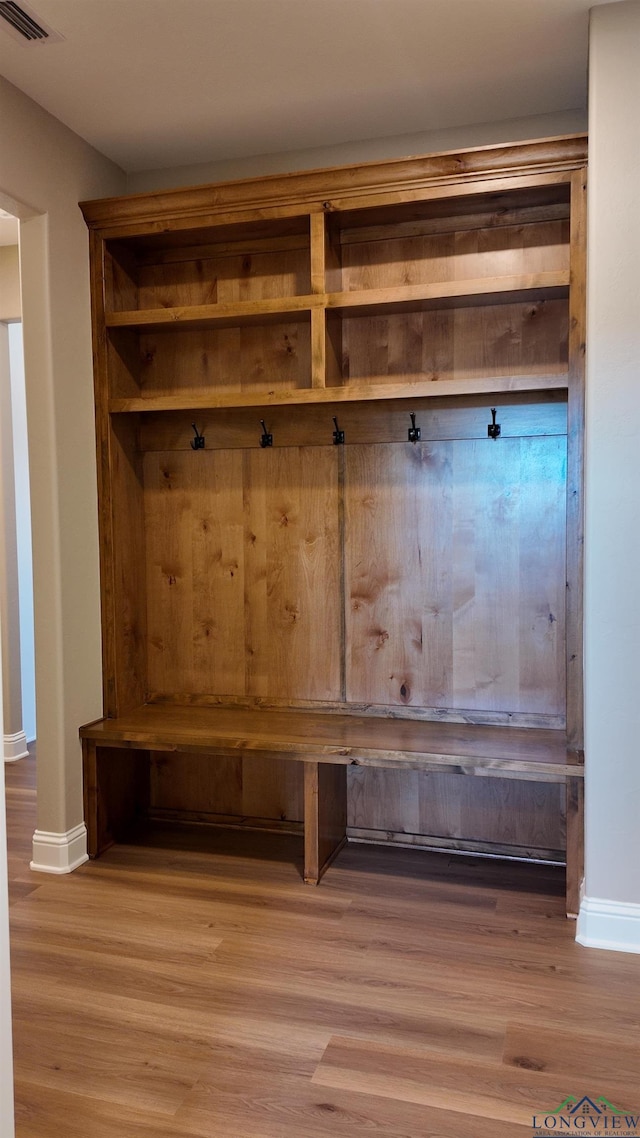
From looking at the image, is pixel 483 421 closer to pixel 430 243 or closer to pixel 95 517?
pixel 430 243

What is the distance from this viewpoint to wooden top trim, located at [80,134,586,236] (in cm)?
267

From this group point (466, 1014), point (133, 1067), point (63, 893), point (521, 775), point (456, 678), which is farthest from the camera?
point (456, 678)

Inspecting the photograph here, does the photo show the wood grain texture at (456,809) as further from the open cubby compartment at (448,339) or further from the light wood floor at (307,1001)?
the open cubby compartment at (448,339)

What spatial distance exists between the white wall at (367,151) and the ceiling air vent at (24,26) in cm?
87

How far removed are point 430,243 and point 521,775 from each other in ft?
6.47

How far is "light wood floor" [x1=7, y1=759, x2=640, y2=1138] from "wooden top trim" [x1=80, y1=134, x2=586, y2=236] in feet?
8.07

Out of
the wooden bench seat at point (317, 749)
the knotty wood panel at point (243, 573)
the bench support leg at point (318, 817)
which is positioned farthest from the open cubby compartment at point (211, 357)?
the bench support leg at point (318, 817)

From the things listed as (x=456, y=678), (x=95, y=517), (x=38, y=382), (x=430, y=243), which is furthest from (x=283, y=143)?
(x=456, y=678)

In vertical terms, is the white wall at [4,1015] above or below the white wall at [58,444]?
below

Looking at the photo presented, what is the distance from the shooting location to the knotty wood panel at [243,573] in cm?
329

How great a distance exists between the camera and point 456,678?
3.14 metres

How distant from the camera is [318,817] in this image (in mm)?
2939

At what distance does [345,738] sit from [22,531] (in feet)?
10.5

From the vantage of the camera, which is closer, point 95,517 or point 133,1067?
point 133,1067
